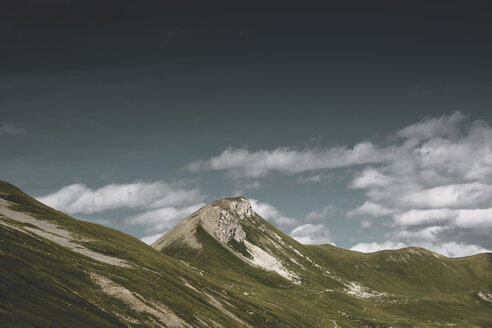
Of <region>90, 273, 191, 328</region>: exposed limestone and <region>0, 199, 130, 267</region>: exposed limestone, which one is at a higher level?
<region>0, 199, 130, 267</region>: exposed limestone

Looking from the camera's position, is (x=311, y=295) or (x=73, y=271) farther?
(x=311, y=295)

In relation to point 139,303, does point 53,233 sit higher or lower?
higher

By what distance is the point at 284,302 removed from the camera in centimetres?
16300

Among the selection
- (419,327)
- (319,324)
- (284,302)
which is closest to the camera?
(319,324)

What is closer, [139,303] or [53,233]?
[139,303]

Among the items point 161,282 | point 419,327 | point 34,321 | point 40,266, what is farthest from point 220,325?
point 419,327

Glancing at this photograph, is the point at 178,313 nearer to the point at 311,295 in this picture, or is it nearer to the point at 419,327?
the point at 311,295

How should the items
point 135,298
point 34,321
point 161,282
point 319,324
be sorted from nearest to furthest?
1. point 34,321
2. point 135,298
3. point 161,282
4. point 319,324

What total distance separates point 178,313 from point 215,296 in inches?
1459

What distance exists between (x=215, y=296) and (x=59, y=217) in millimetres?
52276

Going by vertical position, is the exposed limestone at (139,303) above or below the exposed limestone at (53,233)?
below

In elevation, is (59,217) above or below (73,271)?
above

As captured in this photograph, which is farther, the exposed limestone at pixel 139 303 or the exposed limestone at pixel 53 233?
the exposed limestone at pixel 53 233

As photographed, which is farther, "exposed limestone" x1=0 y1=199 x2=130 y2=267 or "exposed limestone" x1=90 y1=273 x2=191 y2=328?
"exposed limestone" x1=0 y1=199 x2=130 y2=267
